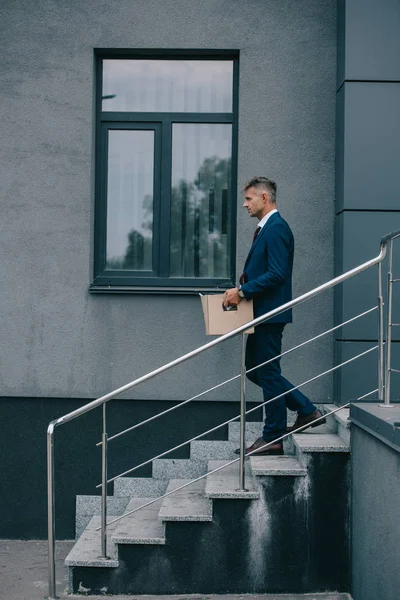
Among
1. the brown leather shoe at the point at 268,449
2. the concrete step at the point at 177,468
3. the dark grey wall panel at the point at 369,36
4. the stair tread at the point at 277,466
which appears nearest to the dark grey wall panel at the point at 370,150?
the dark grey wall panel at the point at 369,36

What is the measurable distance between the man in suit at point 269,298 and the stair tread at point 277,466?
0.08 m

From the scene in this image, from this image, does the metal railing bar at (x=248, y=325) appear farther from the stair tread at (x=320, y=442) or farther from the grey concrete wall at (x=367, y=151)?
the grey concrete wall at (x=367, y=151)

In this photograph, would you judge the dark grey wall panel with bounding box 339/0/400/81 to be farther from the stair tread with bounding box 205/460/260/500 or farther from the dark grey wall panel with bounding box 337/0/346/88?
the stair tread with bounding box 205/460/260/500

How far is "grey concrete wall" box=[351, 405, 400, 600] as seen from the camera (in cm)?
410

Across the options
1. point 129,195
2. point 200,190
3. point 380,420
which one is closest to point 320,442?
point 380,420

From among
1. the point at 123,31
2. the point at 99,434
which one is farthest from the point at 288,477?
the point at 123,31

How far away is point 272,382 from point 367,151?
209 cm

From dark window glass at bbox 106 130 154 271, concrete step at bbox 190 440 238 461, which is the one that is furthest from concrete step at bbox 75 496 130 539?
dark window glass at bbox 106 130 154 271

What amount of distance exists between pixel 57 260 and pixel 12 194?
26.7 inches

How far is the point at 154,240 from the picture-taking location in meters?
6.95

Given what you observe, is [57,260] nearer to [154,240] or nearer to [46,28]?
[154,240]

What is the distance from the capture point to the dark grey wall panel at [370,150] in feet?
20.5

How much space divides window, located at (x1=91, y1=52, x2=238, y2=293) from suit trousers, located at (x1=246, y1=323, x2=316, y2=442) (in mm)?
1525

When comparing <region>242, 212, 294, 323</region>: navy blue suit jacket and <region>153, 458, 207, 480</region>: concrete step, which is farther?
<region>153, 458, 207, 480</region>: concrete step
